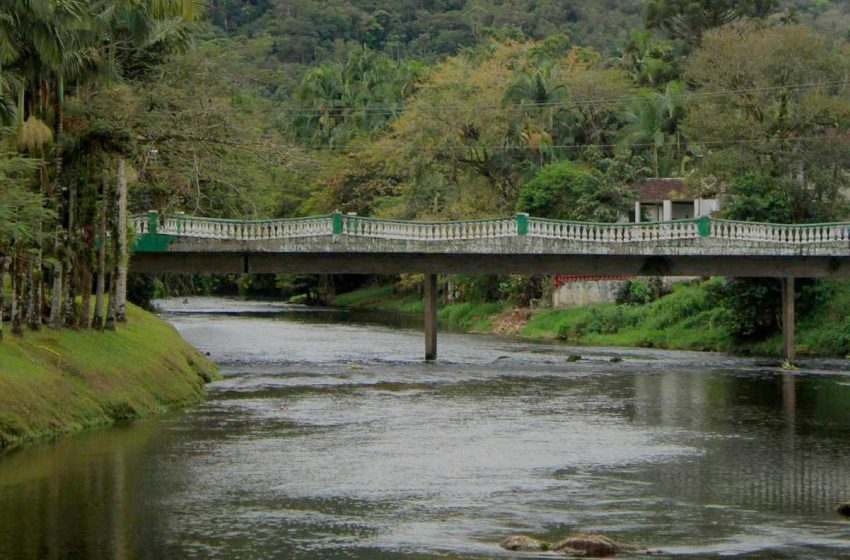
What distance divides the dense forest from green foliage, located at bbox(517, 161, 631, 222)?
121mm

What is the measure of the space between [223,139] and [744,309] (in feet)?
92.8

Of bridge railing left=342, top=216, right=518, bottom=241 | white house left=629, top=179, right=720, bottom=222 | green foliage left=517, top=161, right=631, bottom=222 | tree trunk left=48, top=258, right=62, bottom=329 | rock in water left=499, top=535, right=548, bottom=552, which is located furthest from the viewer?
white house left=629, top=179, right=720, bottom=222

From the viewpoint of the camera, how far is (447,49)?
172m

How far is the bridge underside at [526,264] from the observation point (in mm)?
56156

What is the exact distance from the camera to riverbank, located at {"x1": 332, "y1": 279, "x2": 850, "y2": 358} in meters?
63.3

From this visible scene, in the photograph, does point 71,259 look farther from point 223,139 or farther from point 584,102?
point 584,102

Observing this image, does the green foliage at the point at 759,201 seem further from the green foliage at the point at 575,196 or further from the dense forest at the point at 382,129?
the green foliage at the point at 575,196

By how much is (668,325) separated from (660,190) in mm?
13412

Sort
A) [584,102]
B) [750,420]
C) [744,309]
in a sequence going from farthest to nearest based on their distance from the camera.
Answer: [584,102]
[744,309]
[750,420]

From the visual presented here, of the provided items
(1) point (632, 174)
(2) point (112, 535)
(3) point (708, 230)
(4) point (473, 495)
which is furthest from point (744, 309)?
(2) point (112, 535)

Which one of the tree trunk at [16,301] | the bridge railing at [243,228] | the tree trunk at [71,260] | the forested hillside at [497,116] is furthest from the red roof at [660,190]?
the tree trunk at [16,301]

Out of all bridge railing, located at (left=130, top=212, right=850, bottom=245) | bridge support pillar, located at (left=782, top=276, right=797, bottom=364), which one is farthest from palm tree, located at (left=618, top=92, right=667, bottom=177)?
bridge railing, located at (left=130, top=212, right=850, bottom=245)

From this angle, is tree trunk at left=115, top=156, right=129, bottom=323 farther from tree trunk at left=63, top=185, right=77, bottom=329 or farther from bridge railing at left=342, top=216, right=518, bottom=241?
bridge railing at left=342, top=216, right=518, bottom=241

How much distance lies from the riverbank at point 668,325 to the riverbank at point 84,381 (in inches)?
1111
